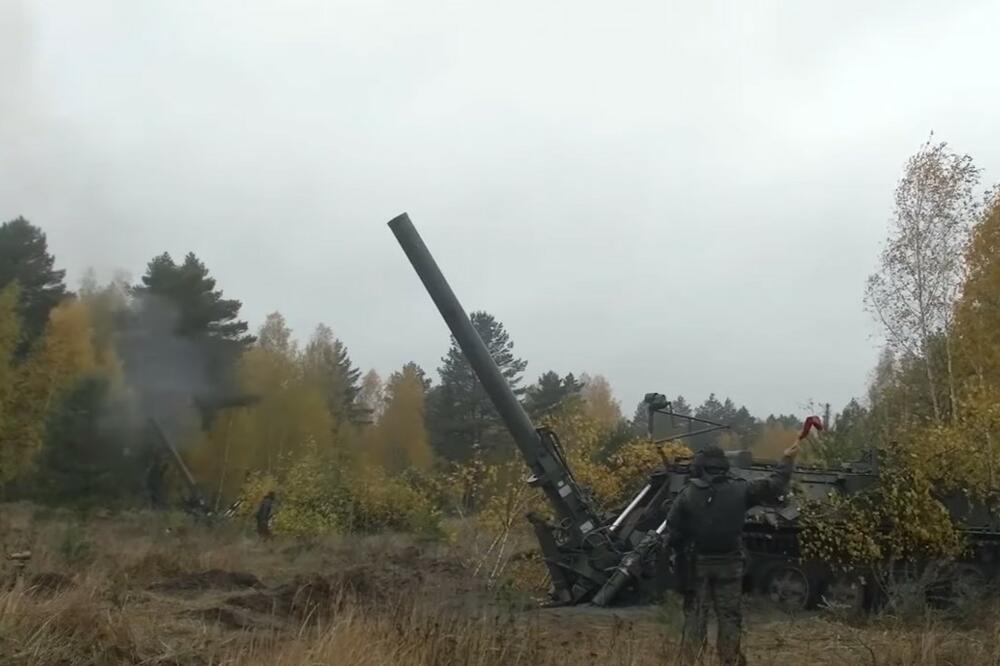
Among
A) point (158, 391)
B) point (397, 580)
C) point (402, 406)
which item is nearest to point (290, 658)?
point (397, 580)

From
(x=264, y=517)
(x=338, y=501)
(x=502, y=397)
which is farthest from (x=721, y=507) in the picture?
(x=338, y=501)

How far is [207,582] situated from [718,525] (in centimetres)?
744

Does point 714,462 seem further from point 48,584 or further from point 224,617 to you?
point 48,584

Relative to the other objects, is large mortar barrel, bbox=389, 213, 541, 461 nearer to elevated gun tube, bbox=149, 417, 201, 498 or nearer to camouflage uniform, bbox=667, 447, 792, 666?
camouflage uniform, bbox=667, 447, 792, 666

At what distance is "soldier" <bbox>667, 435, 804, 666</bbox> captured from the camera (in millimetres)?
7949

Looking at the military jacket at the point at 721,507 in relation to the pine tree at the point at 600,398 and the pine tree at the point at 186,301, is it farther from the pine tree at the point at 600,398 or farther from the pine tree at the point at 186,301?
the pine tree at the point at 600,398

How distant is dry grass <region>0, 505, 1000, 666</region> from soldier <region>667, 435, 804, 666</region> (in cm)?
41

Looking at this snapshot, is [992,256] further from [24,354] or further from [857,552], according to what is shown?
[24,354]

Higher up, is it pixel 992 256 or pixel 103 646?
pixel 992 256

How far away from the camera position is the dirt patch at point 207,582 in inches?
499

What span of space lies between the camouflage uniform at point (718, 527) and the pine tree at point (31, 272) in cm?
3261

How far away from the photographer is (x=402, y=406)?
4928 cm

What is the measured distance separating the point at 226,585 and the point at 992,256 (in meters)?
16.8

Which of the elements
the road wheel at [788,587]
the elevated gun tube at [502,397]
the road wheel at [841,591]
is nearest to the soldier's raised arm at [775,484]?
the elevated gun tube at [502,397]
